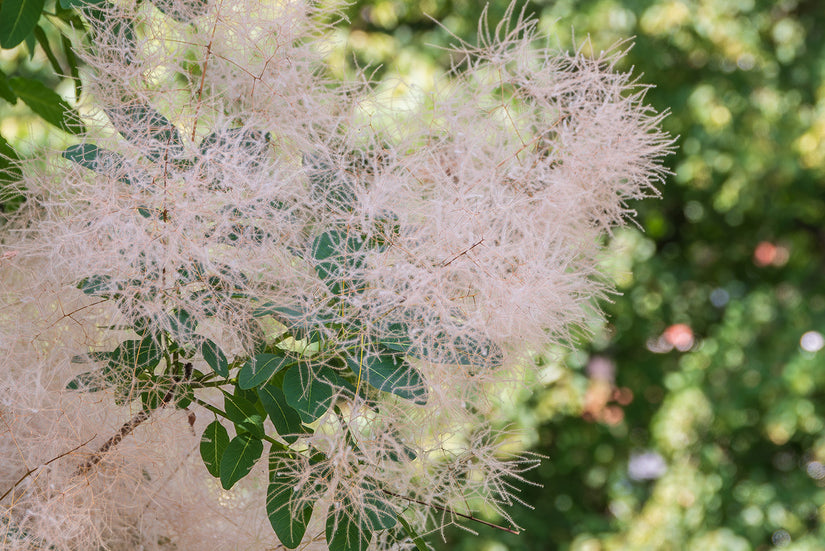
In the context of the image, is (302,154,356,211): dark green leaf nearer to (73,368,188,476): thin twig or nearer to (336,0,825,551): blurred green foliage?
(73,368,188,476): thin twig

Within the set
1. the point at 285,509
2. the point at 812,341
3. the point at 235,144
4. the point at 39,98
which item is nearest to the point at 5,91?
the point at 39,98

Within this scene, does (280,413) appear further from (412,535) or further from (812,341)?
(812,341)

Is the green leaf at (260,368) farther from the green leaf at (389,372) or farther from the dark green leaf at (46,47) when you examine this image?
the dark green leaf at (46,47)

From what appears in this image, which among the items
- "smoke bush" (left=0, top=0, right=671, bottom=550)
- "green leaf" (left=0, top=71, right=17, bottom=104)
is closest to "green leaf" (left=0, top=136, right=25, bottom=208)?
"smoke bush" (left=0, top=0, right=671, bottom=550)

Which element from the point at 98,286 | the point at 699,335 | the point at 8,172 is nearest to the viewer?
the point at 98,286

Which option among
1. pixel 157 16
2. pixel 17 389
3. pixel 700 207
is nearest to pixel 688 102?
pixel 700 207

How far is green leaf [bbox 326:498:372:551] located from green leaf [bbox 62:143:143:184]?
0.70ft

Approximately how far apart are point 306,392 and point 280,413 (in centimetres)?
5

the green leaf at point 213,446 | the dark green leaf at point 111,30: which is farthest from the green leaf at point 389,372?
the dark green leaf at point 111,30

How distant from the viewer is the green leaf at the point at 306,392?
0.42m

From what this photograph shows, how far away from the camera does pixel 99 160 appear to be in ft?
1.49

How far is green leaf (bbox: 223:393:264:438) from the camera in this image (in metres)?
0.46

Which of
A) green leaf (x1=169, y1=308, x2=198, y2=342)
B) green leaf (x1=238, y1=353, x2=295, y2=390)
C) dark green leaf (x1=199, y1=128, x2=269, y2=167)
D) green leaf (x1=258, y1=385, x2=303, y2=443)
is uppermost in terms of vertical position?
dark green leaf (x1=199, y1=128, x2=269, y2=167)

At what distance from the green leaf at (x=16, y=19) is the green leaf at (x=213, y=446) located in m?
0.30
